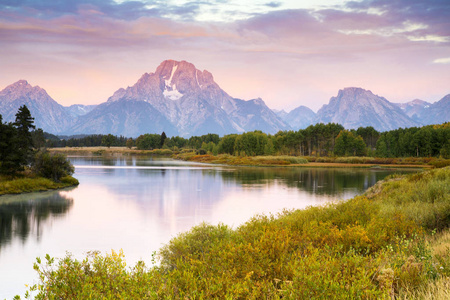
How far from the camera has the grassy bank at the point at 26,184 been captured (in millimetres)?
40375

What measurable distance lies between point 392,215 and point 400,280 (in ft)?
24.7

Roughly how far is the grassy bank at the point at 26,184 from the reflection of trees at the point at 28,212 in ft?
6.38

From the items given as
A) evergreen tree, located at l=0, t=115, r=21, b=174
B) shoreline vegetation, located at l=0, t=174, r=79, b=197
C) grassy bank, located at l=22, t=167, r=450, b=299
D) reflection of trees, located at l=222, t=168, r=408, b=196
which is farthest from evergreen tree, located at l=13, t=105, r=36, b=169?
grassy bank, located at l=22, t=167, r=450, b=299

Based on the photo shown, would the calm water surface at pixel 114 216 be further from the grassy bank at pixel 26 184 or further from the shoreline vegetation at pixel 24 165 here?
the shoreline vegetation at pixel 24 165

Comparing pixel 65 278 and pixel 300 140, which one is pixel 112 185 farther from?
pixel 300 140

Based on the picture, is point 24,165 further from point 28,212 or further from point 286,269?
point 286,269

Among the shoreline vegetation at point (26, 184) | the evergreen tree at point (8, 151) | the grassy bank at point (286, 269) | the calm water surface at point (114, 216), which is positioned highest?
the evergreen tree at point (8, 151)

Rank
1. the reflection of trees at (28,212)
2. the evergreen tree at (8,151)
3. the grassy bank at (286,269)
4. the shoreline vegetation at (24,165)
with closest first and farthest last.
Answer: the grassy bank at (286,269) → the reflection of trees at (28,212) → the shoreline vegetation at (24,165) → the evergreen tree at (8,151)

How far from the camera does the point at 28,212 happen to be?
30.1m

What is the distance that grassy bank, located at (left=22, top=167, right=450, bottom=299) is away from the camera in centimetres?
618

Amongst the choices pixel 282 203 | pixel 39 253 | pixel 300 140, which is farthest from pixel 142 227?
pixel 300 140

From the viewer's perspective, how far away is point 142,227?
25.2 meters

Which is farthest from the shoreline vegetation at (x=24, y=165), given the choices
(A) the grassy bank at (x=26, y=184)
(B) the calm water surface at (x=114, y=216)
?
(B) the calm water surface at (x=114, y=216)

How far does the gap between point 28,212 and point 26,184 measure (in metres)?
14.6
